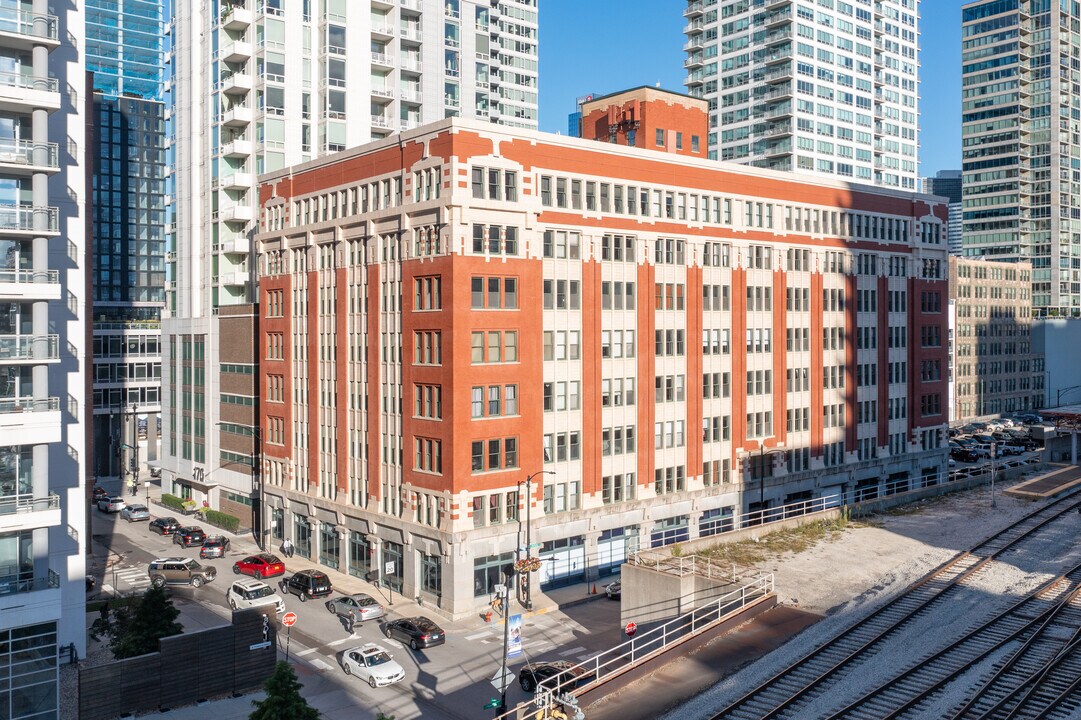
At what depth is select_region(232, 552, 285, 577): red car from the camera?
216ft

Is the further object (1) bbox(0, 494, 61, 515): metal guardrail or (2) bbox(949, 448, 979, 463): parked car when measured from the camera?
(2) bbox(949, 448, 979, 463): parked car

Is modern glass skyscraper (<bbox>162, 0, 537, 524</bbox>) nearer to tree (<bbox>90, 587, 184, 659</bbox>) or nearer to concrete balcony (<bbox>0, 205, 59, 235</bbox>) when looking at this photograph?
tree (<bbox>90, 587, 184, 659</bbox>)

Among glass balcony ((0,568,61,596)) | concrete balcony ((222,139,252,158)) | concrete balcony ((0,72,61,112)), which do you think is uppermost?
concrete balcony ((222,139,252,158))

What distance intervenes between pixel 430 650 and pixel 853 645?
23.8m

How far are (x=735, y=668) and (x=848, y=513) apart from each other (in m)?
28.6

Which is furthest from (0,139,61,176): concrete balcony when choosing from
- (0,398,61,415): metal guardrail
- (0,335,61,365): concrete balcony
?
(0,398,61,415): metal guardrail

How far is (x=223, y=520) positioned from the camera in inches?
3221

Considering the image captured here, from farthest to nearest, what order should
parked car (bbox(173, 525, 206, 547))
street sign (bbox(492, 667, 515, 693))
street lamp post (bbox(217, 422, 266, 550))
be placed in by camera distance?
1. street lamp post (bbox(217, 422, 266, 550))
2. parked car (bbox(173, 525, 206, 547))
3. street sign (bbox(492, 667, 515, 693))

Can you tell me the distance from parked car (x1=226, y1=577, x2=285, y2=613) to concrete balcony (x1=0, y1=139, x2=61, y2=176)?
1080 inches

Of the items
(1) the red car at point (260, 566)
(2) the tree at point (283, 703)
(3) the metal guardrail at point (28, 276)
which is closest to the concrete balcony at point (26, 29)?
(3) the metal guardrail at point (28, 276)

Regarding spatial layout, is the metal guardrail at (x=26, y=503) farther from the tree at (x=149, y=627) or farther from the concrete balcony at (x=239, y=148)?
the concrete balcony at (x=239, y=148)

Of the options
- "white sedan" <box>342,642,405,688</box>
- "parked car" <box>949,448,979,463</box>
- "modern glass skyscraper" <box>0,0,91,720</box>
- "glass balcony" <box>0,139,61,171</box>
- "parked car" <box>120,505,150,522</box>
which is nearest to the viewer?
"modern glass skyscraper" <box>0,0,91,720</box>

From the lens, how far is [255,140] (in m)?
85.6

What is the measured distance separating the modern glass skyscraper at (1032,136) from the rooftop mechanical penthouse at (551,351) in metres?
111
